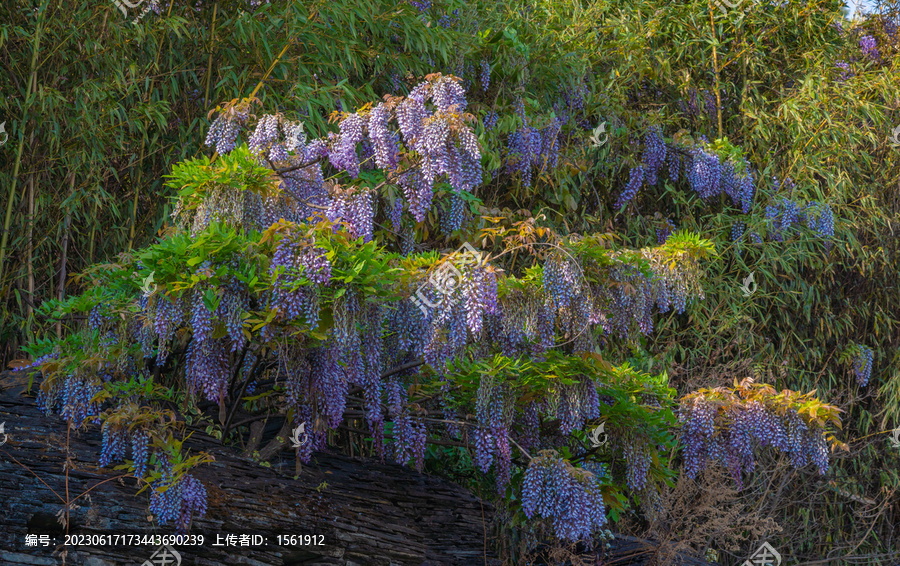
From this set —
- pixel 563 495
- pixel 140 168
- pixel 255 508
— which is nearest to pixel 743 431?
pixel 563 495

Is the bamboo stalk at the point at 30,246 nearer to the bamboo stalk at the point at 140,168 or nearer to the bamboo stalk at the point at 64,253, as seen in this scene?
the bamboo stalk at the point at 64,253

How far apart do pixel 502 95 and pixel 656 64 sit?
1.71 m

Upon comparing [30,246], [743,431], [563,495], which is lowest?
[563,495]

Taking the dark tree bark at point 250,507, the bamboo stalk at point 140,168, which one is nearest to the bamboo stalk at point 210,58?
the bamboo stalk at point 140,168

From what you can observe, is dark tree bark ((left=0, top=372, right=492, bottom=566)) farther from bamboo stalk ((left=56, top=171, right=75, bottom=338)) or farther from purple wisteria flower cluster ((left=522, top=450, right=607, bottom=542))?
purple wisteria flower cluster ((left=522, top=450, right=607, bottom=542))

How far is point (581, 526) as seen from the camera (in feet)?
12.6

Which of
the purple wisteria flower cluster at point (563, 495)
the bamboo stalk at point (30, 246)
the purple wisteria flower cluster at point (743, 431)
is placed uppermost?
the bamboo stalk at point (30, 246)

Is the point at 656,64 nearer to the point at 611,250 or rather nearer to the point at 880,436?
the point at 611,250

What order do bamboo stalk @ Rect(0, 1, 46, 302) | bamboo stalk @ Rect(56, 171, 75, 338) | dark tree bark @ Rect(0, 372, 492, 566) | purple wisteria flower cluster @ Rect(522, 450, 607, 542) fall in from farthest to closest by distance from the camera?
bamboo stalk @ Rect(56, 171, 75, 338) → bamboo stalk @ Rect(0, 1, 46, 302) → purple wisteria flower cluster @ Rect(522, 450, 607, 542) → dark tree bark @ Rect(0, 372, 492, 566)

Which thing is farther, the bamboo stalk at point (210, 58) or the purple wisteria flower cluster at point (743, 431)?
the bamboo stalk at point (210, 58)

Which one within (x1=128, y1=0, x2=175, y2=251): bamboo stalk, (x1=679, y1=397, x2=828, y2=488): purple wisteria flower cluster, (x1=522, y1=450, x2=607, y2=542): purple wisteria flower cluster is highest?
(x1=128, y1=0, x2=175, y2=251): bamboo stalk

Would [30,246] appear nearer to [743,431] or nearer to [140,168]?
[140,168]

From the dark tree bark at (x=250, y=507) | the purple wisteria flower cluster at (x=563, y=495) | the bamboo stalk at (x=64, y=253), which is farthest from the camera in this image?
the bamboo stalk at (x=64, y=253)

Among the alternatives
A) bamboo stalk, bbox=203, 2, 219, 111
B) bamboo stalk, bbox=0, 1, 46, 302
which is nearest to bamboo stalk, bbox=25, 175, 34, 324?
bamboo stalk, bbox=0, 1, 46, 302
